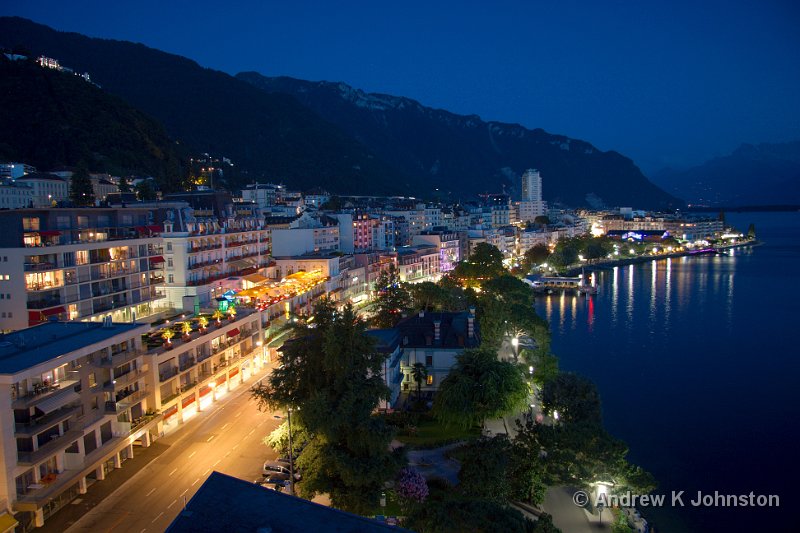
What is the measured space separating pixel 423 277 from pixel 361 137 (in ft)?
430

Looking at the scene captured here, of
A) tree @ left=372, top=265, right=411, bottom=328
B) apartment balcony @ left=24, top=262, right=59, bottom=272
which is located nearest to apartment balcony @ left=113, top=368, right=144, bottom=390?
apartment balcony @ left=24, top=262, right=59, bottom=272

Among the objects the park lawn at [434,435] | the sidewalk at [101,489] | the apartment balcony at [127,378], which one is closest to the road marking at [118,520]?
the sidewalk at [101,489]

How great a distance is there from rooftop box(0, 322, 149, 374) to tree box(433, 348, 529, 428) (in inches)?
405

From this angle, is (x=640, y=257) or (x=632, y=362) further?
(x=640, y=257)

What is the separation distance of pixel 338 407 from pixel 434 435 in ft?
20.1

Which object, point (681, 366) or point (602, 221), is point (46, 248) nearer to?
point (681, 366)

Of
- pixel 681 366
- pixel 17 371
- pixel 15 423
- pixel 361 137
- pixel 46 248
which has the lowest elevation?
pixel 681 366

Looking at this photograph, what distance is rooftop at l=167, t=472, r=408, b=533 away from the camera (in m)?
7.98

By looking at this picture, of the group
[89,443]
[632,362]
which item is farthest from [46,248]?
[632,362]

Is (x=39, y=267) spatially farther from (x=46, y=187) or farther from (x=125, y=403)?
(x=46, y=187)

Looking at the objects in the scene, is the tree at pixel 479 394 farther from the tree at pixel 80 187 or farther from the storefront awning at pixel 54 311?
the tree at pixel 80 187

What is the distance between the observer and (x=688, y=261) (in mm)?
98000

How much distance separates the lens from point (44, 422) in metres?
14.6

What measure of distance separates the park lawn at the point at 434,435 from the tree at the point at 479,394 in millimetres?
295
